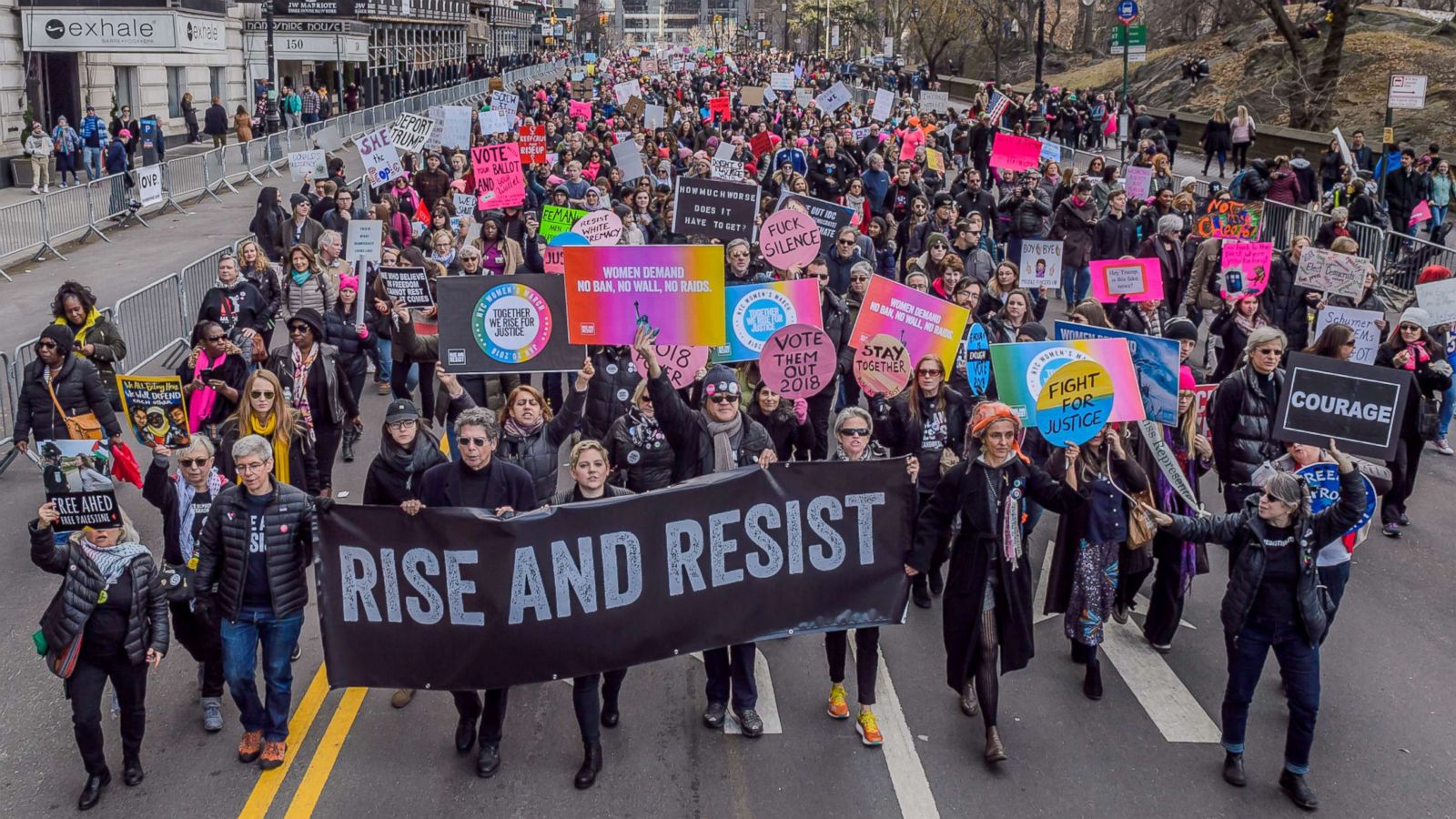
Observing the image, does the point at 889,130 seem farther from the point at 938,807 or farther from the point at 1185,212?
the point at 938,807

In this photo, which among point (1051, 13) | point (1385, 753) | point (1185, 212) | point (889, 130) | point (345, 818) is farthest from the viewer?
point (1051, 13)

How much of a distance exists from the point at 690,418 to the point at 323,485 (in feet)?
9.17

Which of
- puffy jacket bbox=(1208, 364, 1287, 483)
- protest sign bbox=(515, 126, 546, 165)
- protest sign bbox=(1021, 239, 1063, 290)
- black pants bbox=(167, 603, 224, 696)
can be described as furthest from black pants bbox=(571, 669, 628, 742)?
protest sign bbox=(515, 126, 546, 165)

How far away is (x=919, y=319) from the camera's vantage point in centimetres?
879

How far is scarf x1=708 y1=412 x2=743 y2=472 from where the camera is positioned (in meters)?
7.10

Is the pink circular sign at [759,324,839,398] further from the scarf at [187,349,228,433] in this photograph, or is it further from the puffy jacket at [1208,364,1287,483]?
the scarf at [187,349,228,433]

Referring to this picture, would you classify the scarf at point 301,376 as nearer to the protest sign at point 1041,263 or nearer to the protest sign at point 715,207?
the protest sign at point 715,207

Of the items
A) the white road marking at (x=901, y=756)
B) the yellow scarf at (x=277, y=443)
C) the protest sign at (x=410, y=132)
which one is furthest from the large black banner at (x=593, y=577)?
the protest sign at (x=410, y=132)

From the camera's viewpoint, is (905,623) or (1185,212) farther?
(1185,212)

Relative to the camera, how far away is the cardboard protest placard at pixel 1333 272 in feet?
38.1

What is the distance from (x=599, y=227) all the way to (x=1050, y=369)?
758cm

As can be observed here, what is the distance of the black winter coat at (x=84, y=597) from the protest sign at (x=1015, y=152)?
→ 16.3 m

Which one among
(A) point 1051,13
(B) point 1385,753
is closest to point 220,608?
(B) point 1385,753

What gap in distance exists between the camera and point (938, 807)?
6.07 meters
